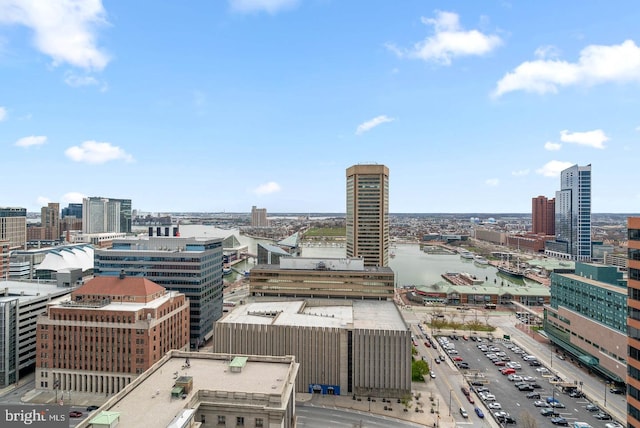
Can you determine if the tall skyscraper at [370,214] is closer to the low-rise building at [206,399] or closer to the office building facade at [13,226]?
the low-rise building at [206,399]

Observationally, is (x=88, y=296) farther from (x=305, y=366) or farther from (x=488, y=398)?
(x=488, y=398)

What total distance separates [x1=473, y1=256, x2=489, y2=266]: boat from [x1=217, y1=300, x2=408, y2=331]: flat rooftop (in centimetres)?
11576

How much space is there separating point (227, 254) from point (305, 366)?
115 m

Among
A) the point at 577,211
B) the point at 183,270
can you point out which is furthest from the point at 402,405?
the point at 577,211

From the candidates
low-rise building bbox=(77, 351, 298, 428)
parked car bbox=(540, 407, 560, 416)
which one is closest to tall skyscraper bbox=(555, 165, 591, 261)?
parked car bbox=(540, 407, 560, 416)

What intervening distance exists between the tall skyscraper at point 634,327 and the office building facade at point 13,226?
484 ft

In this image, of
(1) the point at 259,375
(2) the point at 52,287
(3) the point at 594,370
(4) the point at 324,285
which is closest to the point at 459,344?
(3) the point at 594,370

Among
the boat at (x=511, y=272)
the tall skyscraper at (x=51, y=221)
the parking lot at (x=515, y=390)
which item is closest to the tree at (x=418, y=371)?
the parking lot at (x=515, y=390)

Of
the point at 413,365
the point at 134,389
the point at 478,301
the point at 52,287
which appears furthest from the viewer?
the point at 478,301

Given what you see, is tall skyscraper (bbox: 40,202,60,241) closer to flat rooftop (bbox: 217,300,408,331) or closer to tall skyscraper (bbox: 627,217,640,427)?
flat rooftop (bbox: 217,300,408,331)

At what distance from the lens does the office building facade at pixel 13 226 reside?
409 feet

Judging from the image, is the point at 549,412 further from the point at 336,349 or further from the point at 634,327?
the point at 336,349

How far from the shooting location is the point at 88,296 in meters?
49.1

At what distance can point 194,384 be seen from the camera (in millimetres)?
27172
